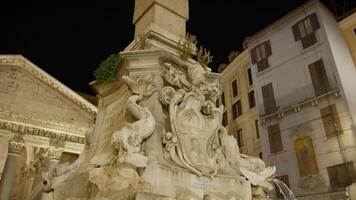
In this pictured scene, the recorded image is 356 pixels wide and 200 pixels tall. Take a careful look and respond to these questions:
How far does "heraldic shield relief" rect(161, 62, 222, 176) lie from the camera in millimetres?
3516

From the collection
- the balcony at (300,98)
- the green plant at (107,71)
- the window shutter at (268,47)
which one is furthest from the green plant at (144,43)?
the window shutter at (268,47)

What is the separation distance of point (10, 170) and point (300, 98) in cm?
1833

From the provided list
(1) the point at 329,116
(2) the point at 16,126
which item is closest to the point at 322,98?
(1) the point at 329,116

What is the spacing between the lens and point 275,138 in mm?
18891

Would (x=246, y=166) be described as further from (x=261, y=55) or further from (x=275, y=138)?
(x=261, y=55)

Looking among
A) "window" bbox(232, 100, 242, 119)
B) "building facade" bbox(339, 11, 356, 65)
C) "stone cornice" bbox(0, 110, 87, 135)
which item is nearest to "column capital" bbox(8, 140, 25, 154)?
"stone cornice" bbox(0, 110, 87, 135)

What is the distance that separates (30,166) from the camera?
64.5ft

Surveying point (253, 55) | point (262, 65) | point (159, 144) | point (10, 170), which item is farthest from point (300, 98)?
point (10, 170)

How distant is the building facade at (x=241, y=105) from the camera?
72.6ft

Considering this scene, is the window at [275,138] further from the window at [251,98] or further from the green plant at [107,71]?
the green plant at [107,71]

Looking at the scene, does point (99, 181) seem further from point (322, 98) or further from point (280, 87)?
point (280, 87)

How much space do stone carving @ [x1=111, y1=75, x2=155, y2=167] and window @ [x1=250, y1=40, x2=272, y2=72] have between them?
63.1 feet

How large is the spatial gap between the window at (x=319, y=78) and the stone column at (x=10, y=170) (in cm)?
1884

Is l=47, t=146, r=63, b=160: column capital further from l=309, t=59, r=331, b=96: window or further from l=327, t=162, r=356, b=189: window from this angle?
l=309, t=59, r=331, b=96: window
